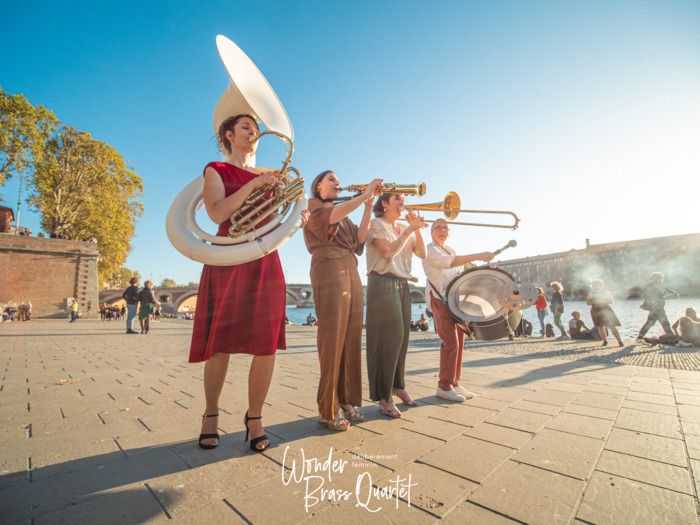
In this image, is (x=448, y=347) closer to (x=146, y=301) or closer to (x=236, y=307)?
(x=236, y=307)

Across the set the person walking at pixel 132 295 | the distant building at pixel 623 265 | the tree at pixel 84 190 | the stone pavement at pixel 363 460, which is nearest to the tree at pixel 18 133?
the tree at pixel 84 190

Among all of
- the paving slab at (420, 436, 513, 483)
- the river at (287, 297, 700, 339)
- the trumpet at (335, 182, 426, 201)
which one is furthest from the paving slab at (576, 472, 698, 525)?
the river at (287, 297, 700, 339)

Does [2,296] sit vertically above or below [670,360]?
above

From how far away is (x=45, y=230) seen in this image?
30672 mm

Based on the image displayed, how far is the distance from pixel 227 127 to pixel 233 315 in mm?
1407

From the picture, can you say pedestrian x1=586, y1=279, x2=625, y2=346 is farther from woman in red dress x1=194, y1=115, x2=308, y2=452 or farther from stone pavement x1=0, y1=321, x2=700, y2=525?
woman in red dress x1=194, y1=115, x2=308, y2=452

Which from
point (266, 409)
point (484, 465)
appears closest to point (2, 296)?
point (266, 409)

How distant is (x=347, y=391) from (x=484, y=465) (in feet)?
4.00

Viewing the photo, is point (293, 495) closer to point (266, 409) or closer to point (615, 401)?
point (266, 409)

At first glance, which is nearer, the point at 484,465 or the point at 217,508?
the point at 217,508

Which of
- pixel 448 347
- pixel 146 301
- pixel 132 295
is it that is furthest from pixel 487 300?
pixel 132 295

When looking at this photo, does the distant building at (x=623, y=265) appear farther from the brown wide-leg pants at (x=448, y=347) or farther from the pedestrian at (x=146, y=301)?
the brown wide-leg pants at (x=448, y=347)

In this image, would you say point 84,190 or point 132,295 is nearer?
point 132,295

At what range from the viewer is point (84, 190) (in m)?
28.8
